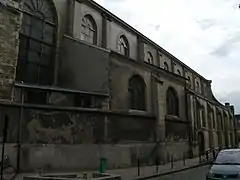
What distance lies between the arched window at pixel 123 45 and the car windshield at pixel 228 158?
21351 mm

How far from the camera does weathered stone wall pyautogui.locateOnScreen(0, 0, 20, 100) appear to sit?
1666 centimetres

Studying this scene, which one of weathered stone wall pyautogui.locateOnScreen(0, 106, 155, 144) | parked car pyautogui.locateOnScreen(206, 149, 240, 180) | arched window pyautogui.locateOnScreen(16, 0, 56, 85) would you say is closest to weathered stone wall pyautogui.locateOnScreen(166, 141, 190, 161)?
weathered stone wall pyautogui.locateOnScreen(0, 106, 155, 144)

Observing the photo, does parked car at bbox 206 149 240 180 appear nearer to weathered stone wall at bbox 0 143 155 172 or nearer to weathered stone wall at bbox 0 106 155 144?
weathered stone wall at bbox 0 143 155 172

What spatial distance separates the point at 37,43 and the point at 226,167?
15992 millimetres

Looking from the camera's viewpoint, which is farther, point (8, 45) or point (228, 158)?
point (8, 45)

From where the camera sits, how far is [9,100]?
1648 centimetres

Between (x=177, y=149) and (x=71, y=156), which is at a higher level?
(x=177, y=149)

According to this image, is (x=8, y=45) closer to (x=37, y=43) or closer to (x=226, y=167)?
(x=37, y=43)

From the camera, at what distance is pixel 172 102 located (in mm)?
29578

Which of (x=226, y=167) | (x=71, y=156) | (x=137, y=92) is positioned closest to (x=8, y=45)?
(x=71, y=156)

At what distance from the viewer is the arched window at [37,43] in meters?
20.8

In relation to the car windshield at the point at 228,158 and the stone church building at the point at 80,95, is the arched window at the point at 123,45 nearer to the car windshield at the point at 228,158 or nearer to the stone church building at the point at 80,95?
the stone church building at the point at 80,95

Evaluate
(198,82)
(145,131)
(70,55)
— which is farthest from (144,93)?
(198,82)

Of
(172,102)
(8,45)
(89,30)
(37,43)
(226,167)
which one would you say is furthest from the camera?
(172,102)
